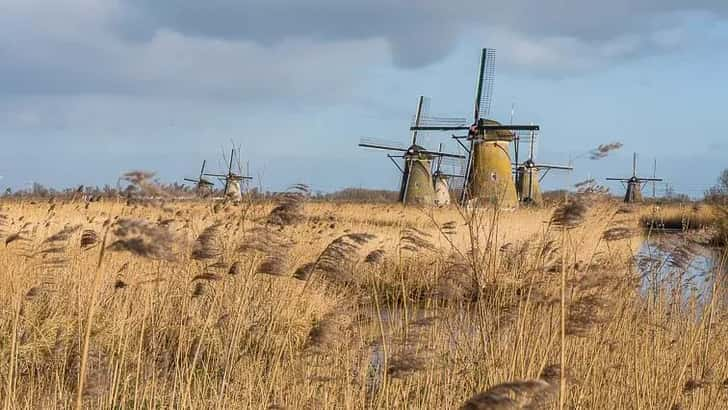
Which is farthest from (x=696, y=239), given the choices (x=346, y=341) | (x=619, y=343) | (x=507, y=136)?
(x=507, y=136)

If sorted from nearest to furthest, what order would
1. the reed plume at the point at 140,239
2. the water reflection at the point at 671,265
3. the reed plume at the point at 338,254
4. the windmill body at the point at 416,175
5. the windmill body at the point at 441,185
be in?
the reed plume at the point at 140,239, the reed plume at the point at 338,254, the water reflection at the point at 671,265, the windmill body at the point at 416,175, the windmill body at the point at 441,185

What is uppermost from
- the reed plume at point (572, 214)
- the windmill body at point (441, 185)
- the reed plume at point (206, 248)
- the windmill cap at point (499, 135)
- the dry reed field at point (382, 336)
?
the windmill cap at point (499, 135)

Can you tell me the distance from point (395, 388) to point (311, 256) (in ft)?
19.2

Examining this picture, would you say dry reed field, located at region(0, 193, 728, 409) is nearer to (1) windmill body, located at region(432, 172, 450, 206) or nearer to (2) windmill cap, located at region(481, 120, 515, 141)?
(2) windmill cap, located at region(481, 120, 515, 141)

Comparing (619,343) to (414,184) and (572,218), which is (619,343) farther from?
(414,184)

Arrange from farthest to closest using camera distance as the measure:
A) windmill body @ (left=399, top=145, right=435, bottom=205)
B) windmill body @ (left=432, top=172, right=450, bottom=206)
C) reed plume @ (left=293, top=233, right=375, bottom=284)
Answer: windmill body @ (left=432, top=172, right=450, bottom=206) → windmill body @ (left=399, top=145, right=435, bottom=205) → reed plume @ (left=293, top=233, right=375, bottom=284)

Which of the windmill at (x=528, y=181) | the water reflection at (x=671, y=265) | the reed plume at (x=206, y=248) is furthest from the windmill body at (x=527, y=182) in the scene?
the reed plume at (x=206, y=248)

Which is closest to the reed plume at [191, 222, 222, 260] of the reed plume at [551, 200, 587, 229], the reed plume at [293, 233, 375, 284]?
the reed plume at [293, 233, 375, 284]

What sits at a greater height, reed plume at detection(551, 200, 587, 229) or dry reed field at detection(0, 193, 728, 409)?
reed plume at detection(551, 200, 587, 229)

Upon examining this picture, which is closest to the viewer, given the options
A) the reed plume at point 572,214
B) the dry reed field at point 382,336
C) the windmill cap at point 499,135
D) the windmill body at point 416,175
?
the reed plume at point 572,214

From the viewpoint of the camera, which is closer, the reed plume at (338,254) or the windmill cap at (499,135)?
the reed plume at (338,254)

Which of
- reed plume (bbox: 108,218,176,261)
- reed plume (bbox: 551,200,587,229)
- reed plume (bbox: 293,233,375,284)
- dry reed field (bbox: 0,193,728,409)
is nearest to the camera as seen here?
reed plume (bbox: 108,218,176,261)

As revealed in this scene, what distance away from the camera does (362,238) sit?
2.82m

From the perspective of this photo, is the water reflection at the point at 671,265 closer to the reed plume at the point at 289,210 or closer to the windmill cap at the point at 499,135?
the reed plume at the point at 289,210
